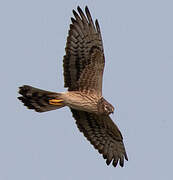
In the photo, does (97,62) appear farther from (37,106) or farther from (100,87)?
(37,106)

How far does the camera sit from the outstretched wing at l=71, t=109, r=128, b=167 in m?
15.1

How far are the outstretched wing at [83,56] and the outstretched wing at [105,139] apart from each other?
1.32 meters

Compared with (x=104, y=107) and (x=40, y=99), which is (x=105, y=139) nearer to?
(x=104, y=107)

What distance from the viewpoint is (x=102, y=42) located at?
1393 cm

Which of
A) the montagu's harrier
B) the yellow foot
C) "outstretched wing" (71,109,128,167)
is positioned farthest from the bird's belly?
"outstretched wing" (71,109,128,167)

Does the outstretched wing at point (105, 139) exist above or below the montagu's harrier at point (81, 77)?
below

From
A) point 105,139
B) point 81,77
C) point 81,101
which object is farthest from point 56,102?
point 105,139

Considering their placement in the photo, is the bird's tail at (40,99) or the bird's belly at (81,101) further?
the bird's belly at (81,101)

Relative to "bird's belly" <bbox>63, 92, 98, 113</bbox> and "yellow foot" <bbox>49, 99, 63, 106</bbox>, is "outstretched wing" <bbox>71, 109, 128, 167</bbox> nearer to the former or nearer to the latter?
"bird's belly" <bbox>63, 92, 98, 113</bbox>

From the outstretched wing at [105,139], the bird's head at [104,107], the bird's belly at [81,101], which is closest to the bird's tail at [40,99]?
the bird's belly at [81,101]

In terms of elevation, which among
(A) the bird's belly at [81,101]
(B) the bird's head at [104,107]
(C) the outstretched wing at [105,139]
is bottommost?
(C) the outstretched wing at [105,139]

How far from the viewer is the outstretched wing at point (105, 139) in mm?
15094

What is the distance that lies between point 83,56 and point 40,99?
1379 millimetres

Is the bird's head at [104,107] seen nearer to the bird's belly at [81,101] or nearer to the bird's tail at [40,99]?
the bird's belly at [81,101]
